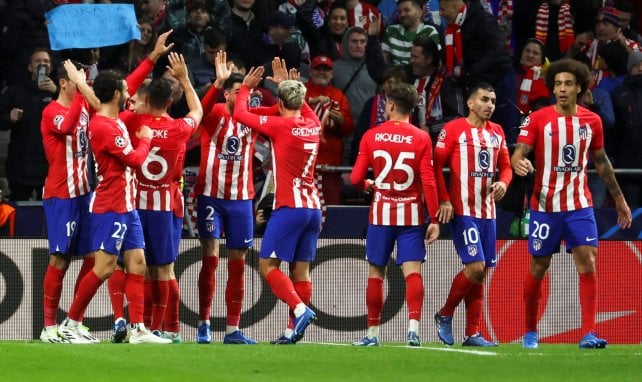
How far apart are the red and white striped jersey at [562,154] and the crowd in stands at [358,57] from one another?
299cm

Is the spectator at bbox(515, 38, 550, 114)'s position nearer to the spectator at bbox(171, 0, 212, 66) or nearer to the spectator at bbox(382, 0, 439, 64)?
the spectator at bbox(382, 0, 439, 64)

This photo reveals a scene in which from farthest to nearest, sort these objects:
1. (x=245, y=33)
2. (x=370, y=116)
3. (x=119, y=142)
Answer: (x=245, y=33) → (x=370, y=116) → (x=119, y=142)

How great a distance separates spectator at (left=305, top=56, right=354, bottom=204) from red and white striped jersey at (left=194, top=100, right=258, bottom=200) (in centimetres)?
343

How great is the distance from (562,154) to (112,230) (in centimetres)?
405

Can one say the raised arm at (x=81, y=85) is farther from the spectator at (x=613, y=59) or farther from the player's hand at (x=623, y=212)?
the spectator at (x=613, y=59)

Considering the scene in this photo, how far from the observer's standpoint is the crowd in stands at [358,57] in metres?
17.6

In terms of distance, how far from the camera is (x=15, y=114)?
17250 mm

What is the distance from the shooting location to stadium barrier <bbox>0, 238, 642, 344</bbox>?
632 inches

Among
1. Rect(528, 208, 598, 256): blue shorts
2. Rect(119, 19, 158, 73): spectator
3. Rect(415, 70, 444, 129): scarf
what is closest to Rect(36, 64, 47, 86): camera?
Rect(119, 19, 158, 73): spectator

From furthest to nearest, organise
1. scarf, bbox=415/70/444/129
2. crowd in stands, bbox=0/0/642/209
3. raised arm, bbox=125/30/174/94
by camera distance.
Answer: scarf, bbox=415/70/444/129, crowd in stands, bbox=0/0/642/209, raised arm, bbox=125/30/174/94

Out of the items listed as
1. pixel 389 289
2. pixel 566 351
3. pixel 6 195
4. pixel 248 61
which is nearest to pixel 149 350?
pixel 566 351

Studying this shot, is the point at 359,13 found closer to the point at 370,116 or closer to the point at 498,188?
the point at 370,116

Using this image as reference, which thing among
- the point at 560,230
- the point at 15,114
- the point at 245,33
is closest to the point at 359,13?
the point at 245,33

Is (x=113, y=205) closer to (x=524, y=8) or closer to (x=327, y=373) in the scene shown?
(x=327, y=373)
